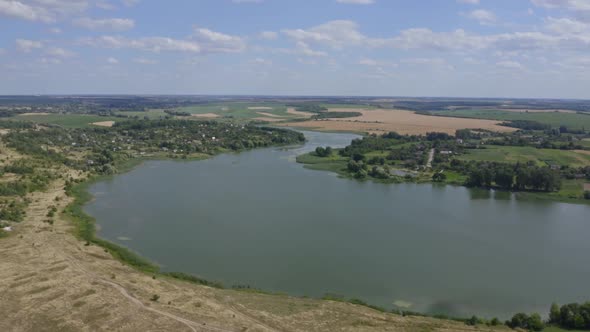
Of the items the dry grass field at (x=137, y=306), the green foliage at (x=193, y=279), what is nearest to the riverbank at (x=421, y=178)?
the dry grass field at (x=137, y=306)

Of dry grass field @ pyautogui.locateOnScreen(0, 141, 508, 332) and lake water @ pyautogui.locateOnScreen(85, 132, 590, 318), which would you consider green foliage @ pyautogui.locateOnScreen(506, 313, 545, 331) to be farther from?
lake water @ pyautogui.locateOnScreen(85, 132, 590, 318)

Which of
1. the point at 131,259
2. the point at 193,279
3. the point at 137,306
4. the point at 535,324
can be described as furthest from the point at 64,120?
the point at 535,324

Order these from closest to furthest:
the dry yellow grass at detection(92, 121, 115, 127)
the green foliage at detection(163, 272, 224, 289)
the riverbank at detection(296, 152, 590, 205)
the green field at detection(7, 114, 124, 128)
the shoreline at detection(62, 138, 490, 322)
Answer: the shoreline at detection(62, 138, 490, 322)
the green foliage at detection(163, 272, 224, 289)
the riverbank at detection(296, 152, 590, 205)
the dry yellow grass at detection(92, 121, 115, 127)
the green field at detection(7, 114, 124, 128)

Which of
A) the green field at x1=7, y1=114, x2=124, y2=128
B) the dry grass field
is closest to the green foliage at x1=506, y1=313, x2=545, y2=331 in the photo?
the dry grass field

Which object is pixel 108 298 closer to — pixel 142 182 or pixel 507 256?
pixel 507 256

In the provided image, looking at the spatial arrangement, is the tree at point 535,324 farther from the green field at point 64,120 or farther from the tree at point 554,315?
the green field at point 64,120

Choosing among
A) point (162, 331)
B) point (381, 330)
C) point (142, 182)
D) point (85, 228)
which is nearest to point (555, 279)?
point (381, 330)

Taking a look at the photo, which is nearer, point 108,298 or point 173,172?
point 108,298
